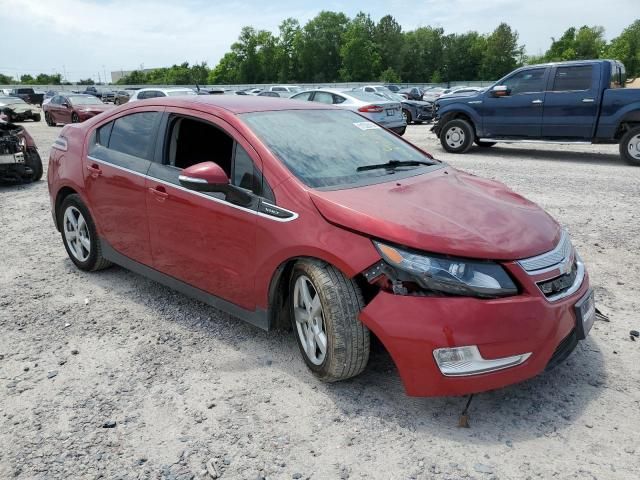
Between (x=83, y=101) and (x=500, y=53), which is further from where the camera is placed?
(x=500, y=53)

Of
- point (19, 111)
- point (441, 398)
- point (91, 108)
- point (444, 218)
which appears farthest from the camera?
point (19, 111)

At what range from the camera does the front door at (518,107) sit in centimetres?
1134

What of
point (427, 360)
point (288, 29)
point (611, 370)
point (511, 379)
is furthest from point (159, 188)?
point (288, 29)

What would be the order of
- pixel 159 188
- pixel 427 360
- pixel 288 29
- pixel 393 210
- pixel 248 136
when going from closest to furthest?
pixel 427 360
pixel 393 210
pixel 248 136
pixel 159 188
pixel 288 29

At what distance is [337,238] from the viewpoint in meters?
2.80

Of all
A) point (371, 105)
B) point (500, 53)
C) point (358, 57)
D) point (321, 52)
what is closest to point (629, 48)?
point (500, 53)

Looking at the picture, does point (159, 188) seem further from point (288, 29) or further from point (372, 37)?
point (288, 29)

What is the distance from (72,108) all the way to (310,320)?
69.7 feet

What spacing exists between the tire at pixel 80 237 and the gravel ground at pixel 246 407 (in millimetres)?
374

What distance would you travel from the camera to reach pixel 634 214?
659 centimetres

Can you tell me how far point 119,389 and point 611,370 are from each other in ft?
9.44

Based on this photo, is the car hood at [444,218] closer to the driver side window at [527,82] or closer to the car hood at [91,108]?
the driver side window at [527,82]

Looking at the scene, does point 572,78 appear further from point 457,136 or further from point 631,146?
point 457,136

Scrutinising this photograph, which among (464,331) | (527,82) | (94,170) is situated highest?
(527,82)
